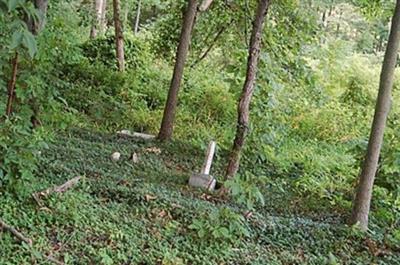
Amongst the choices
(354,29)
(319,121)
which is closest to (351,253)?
(319,121)

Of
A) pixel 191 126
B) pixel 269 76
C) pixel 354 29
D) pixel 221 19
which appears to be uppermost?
pixel 354 29

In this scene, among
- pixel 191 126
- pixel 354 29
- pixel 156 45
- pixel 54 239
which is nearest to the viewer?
pixel 54 239

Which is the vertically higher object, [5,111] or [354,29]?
[354,29]

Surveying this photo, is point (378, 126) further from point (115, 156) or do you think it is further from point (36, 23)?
point (36, 23)

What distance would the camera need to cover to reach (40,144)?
363 centimetres

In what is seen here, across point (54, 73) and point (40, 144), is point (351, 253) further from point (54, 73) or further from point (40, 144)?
point (54, 73)

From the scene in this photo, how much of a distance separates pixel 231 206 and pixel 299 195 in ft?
3.98

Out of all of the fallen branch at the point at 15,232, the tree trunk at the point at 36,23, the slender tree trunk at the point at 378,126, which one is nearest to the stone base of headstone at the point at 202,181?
the slender tree trunk at the point at 378,126

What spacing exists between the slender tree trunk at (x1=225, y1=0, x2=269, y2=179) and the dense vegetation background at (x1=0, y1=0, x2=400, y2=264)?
11 centimetres

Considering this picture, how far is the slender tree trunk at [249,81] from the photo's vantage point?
4.79 m

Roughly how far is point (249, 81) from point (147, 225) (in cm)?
167

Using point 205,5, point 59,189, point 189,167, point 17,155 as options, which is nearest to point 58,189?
point 59,189

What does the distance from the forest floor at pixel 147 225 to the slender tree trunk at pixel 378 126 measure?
22 cm

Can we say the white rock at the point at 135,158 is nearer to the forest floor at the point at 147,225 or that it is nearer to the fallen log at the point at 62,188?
the forest floor at the point at 147,225
